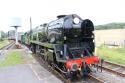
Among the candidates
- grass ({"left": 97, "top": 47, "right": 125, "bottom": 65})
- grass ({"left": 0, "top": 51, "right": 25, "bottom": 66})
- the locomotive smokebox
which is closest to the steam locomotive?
the locomotive smokebox

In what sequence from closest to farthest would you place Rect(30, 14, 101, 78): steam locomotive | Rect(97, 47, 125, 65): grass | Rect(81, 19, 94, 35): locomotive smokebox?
1. Rect(30, 14, 101, 78): steam locomotive
2. Rect(81, 19, 94, 35): locomotive smokebox
3. Rect(97, 47, 125, 65): grass

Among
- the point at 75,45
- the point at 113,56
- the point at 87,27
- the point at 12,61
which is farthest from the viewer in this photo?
the point at 113,56

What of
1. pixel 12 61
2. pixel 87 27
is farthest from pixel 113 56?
pixel 87 27

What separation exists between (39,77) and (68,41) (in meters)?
2.44

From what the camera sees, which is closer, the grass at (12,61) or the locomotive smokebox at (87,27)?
the locomotive smokebox at (87,27)

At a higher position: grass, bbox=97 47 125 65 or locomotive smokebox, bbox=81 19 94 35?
locomotive smokebox, bbox=81 19 94 35

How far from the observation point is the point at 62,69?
472 inches

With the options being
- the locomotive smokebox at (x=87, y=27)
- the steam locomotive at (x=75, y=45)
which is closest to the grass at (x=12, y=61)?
the steam locomotive at (x=75, y=45)

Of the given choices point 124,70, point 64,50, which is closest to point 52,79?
point 64,50

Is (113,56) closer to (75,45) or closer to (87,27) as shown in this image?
(75,45)

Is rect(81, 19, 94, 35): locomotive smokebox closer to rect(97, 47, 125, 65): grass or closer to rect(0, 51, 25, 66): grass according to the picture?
rect(97, 47, 125, 65): grass

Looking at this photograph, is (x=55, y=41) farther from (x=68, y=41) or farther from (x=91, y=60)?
(x=91, y=60)

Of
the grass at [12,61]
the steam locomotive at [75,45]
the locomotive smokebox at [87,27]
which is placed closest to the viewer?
the steam locomotive at [75,45]

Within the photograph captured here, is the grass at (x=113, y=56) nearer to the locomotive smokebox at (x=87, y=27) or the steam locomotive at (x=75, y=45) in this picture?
the steam locomotive at (x=75, y=45)
